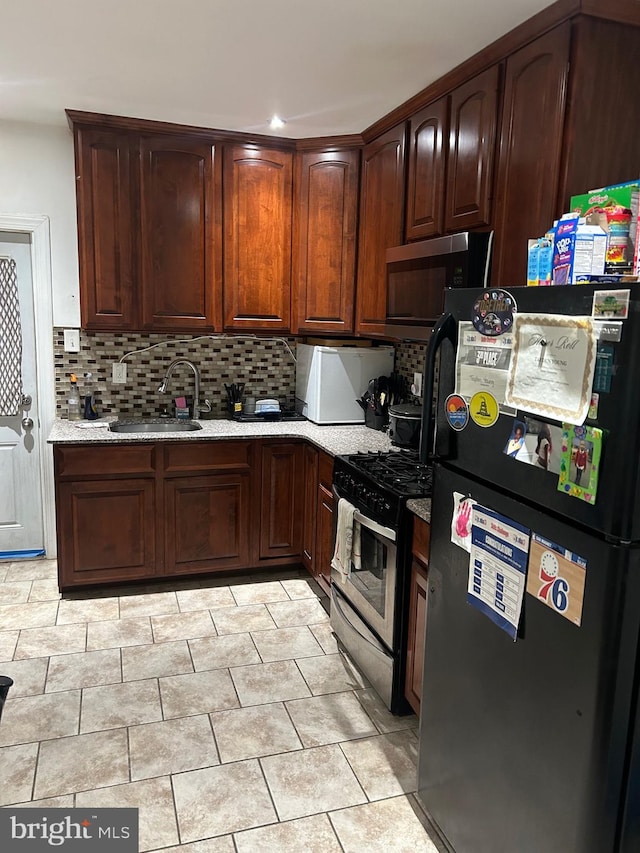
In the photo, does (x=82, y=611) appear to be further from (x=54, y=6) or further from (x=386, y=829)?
(x=54, y=6)

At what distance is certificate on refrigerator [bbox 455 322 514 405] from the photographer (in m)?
1.57

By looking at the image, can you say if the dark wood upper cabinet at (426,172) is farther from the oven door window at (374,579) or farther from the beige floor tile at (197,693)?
the beige floor tile at (197,693)

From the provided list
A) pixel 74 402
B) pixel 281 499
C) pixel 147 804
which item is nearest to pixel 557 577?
pixel 147 804

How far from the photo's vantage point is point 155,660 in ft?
9.62

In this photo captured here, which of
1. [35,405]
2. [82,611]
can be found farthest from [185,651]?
[35,405]

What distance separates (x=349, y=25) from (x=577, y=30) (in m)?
0.75

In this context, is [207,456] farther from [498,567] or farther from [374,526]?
[498,567]

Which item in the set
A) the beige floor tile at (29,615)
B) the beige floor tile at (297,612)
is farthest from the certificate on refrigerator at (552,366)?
the beige floor tile at (29,615)

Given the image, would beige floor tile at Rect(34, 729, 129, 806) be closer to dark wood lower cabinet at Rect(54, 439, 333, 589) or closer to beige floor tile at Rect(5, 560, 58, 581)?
dark wood lower cabinet at Rect(54, 439, 333, 589)

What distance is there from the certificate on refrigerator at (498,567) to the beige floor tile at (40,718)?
1665 mm

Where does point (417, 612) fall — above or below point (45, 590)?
above

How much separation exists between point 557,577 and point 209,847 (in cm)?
133

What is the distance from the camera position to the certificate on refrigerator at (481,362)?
1.57 metres

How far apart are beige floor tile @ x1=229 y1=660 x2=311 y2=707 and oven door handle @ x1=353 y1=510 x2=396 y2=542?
734 mm
